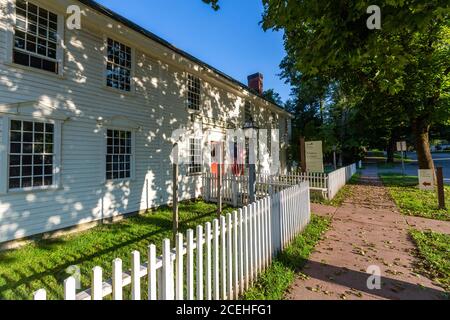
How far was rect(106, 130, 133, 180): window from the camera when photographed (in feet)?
26.6

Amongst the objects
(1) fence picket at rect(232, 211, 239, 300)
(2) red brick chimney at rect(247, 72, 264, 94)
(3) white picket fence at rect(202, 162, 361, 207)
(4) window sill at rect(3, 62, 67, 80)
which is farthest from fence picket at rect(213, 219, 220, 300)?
(2) red brick chimney at rect(247, 72, 264, 94)

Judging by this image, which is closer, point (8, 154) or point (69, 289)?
point (69, 289)

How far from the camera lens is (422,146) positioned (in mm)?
14547

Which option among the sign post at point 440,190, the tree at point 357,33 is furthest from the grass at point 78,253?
the sign post at point 440,190

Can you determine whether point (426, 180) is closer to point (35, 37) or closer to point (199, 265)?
point (199, 265)

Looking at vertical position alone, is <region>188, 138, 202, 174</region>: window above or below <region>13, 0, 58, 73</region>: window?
below

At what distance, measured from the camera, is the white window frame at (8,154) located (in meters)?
5.59

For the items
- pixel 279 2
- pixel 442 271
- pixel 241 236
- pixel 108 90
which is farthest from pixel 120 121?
pixel 442 271

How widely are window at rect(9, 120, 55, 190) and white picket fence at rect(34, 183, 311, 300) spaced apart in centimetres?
413

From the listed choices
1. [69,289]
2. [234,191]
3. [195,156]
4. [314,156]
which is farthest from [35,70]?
[314,156]

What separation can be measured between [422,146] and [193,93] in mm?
13480

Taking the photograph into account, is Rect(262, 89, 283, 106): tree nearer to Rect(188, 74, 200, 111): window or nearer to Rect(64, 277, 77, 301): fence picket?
Rect(188, 74, 200, 111): window

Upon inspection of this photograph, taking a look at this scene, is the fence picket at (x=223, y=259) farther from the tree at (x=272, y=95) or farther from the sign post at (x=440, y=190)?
the tree at (x=272, y=95)

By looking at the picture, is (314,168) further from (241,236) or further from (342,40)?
(241,236)
